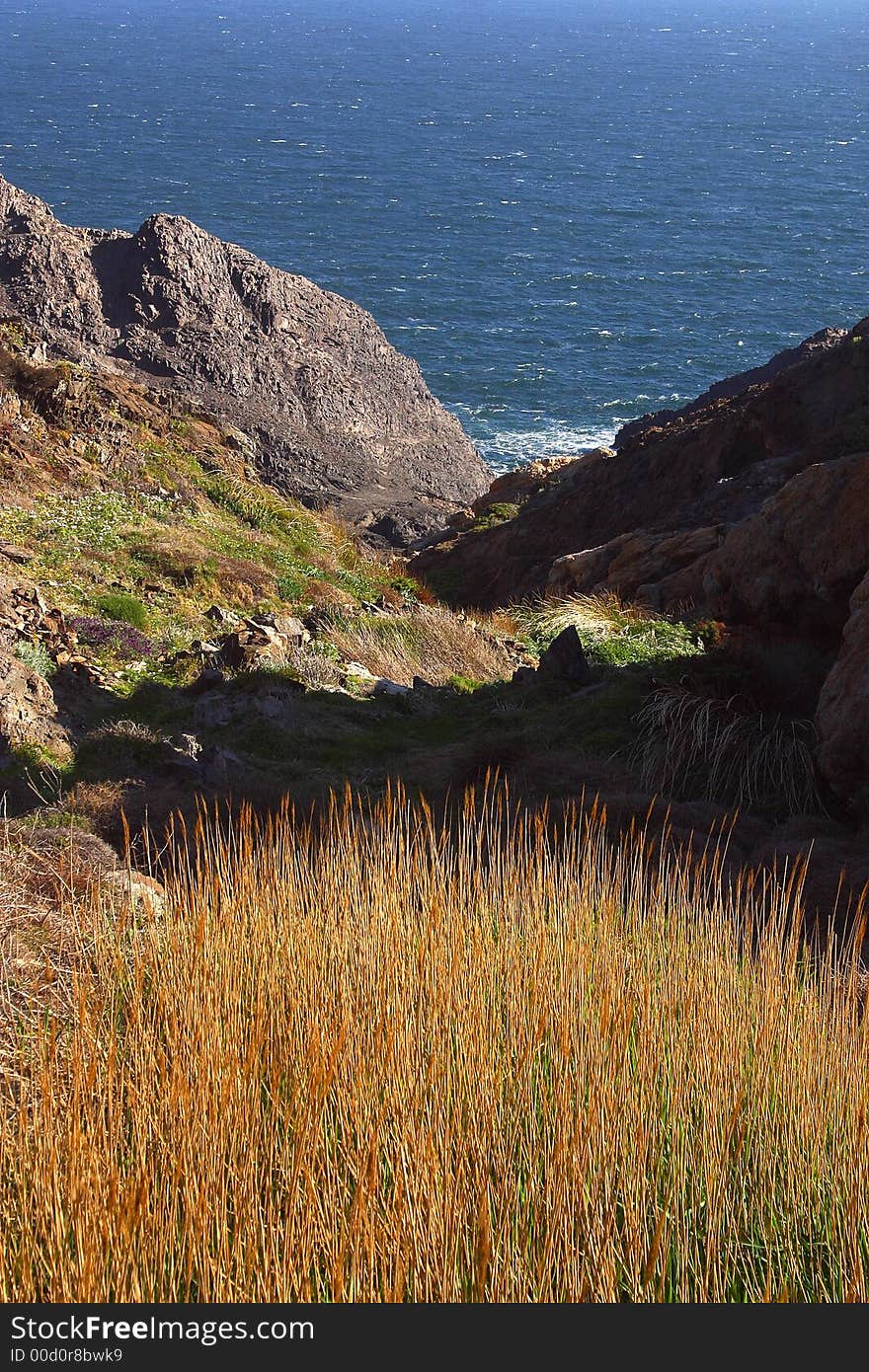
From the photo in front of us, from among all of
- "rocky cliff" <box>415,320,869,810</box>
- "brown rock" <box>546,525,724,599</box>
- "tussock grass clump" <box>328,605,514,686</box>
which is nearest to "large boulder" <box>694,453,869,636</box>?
"rocky cliff" <box>415,320,869,810</box>

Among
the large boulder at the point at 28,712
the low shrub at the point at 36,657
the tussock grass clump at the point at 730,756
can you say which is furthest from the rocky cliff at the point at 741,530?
the low shrub at the point at 36,657

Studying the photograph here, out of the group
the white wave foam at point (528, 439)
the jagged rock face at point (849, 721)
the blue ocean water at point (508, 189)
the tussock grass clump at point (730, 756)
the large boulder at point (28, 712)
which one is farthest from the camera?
the blue ocean water at point (508, 189)

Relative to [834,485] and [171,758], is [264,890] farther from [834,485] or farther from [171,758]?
[834,485]

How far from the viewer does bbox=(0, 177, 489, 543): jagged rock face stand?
80.9 ft

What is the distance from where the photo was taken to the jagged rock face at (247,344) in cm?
2467

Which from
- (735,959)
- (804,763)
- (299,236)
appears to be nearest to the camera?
(735,959)

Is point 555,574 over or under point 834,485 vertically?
under

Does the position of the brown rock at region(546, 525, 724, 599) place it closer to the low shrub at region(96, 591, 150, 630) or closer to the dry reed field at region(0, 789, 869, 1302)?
the low shrub at region(96, 591, 150, 630)

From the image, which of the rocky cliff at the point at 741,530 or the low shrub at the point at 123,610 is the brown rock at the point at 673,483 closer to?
the rocky cliff at the point at 741,530

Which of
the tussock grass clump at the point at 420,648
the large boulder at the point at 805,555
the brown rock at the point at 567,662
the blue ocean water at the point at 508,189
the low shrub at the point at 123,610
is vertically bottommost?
the tussock grass clump at the point at 420,648

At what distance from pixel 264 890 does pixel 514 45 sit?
178485 mm

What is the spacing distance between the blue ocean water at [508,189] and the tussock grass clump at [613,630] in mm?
20865

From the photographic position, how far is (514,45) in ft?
531

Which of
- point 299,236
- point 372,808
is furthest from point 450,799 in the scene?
point 299,236
